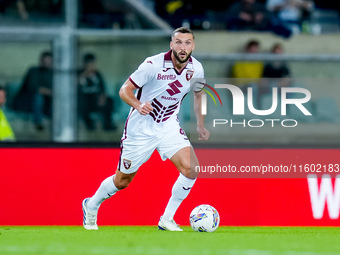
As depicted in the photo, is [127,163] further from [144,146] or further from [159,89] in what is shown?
[159,89]

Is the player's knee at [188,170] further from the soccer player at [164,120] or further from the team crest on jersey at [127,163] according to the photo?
the team crest on jersey at [127,163]

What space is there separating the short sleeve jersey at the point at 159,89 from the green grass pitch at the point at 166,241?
1096 mm

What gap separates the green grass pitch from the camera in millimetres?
6113

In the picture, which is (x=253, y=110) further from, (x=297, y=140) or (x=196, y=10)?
(x=196, y=10)

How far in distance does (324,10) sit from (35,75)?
5.53 m

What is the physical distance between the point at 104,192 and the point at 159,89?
1.22m

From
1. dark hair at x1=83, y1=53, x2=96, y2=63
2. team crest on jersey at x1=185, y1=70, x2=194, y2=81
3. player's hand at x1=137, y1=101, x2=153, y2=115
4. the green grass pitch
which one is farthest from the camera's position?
dark hair at x1=83, y1=53, x2=96, y2=63

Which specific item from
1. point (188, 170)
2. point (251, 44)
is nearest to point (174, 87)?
point (188, 170)

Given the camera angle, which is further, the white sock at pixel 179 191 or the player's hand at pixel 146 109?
the white sock at pixel 179 191

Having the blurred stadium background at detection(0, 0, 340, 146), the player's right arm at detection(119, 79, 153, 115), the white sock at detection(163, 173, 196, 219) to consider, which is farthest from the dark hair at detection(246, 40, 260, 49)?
the player's right arm at detection(119, 79, 153, 115)

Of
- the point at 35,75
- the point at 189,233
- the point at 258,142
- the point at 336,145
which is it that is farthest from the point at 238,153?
the point at 35,75

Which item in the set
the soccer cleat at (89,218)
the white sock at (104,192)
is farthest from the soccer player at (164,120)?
the soccer cleat at (89,218)

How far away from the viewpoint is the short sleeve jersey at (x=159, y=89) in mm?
7914

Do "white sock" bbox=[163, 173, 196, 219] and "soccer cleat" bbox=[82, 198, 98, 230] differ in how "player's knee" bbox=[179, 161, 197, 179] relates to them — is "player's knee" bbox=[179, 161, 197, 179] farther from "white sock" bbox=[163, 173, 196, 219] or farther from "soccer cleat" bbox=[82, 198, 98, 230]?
"soccer cleat" bbox=[82, 198, 98, 230]
